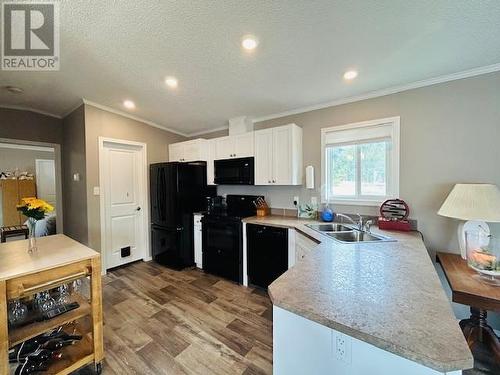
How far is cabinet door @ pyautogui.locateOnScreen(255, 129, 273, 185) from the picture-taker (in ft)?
9.93

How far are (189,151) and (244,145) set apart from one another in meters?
1.16

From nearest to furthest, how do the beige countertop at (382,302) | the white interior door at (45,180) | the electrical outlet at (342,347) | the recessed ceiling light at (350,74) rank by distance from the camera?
the beige countertop at (382,302)
the electrical outlet at (342,347)
the recessed ceiling light at (350,74)
the white interior door at (45,180)

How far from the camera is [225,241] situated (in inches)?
121

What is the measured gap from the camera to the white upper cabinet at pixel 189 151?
370 centimetres

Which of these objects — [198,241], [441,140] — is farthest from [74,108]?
[441,140]

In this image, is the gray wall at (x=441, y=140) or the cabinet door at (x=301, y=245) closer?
the gray wall at (x=441, y=140)

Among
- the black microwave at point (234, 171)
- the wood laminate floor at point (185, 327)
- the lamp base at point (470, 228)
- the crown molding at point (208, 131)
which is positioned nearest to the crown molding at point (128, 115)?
the crown molding at point (208, 131)

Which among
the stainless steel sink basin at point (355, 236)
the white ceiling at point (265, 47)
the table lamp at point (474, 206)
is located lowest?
the stainless steel sink basin at point (355, 236)

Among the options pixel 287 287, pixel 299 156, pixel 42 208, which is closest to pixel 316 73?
pixel 299 156

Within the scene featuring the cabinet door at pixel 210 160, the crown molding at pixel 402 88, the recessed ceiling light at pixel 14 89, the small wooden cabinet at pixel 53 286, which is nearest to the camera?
the small wooden cabinet at pixel 53 286

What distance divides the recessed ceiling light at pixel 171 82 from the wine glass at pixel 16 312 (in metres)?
2.37

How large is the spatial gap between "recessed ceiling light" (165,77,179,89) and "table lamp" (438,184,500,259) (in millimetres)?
3033

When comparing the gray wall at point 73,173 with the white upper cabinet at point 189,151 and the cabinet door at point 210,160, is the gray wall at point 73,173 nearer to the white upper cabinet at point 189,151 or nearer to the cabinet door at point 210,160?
the white upper cabinet at point 189,151

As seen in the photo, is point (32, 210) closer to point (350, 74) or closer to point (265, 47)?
point (265, 47)
